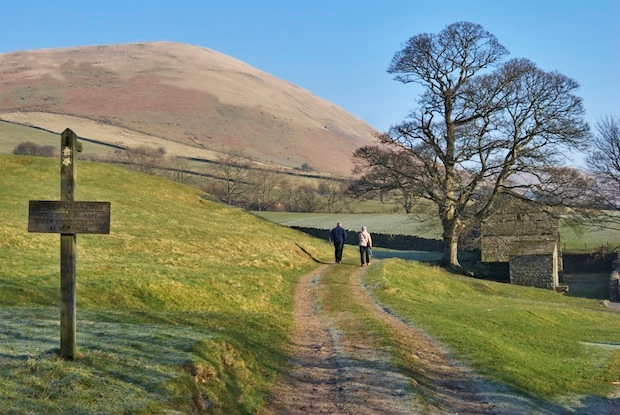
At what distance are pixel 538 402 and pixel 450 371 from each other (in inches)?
87.5

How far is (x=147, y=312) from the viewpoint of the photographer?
726 inches

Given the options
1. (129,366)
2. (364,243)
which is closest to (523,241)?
(364,243)

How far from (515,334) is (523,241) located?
101 ft

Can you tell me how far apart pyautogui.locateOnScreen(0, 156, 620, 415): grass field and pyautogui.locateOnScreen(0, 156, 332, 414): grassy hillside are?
0.15 ft

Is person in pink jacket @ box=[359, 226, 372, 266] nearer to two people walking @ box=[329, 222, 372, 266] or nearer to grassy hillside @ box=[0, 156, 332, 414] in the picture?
two people walking @ box=[329, 222, 372, 266]

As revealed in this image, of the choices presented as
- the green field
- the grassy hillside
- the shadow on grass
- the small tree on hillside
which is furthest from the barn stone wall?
the small tree on hillside

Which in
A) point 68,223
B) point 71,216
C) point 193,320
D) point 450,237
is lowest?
point 193,320

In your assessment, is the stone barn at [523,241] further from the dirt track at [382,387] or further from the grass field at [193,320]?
the dirt track at [382,387]

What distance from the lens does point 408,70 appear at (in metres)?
44.0

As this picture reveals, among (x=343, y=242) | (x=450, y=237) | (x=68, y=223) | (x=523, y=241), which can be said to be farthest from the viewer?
(x=523, y=241)

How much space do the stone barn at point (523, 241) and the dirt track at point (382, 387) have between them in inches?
1209

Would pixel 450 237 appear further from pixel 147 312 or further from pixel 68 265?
pixel 68 265

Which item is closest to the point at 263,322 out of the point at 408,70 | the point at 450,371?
the point at 450,371

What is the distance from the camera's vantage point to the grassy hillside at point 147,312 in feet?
33.7
